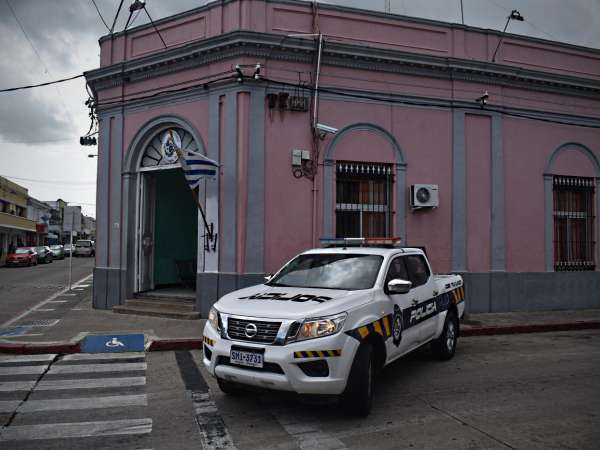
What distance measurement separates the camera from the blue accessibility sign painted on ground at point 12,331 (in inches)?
365

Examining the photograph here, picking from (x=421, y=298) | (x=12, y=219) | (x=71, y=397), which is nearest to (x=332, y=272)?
(x=421, y=298)

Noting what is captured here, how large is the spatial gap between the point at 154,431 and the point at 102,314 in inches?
297

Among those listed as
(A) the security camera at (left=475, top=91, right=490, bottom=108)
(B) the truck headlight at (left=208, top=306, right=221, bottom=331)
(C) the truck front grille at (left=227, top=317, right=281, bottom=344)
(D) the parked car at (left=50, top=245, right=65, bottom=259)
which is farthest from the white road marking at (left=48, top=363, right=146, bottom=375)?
(D) the parked car at (left=50, top=245, right=65, bottom=259)

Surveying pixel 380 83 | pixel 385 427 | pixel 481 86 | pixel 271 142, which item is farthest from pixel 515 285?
pixel 385 427

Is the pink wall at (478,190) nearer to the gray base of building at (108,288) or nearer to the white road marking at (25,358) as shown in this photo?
the gray base of building at (108,288)

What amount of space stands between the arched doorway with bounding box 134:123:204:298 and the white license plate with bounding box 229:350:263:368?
6.74 meters

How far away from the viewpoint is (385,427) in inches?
189

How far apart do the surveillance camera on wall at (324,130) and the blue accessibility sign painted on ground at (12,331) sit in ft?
23.4

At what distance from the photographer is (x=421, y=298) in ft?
22.5

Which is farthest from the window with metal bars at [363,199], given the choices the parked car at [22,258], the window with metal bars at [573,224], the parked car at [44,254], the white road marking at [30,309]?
the parked car at [44,254]

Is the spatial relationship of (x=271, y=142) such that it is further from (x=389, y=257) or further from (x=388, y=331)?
(x=388, y=331)

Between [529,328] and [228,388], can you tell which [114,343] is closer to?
[228,388]

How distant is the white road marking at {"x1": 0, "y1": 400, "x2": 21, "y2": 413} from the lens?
5.34m

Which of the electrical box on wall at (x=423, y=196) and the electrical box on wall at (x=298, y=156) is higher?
the electrical box on wall at (x=298, y=156)
